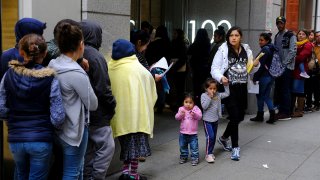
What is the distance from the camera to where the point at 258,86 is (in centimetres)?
900

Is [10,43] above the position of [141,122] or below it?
above

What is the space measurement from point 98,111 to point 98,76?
361 mm

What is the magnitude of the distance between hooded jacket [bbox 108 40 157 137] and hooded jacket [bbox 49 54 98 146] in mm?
1145

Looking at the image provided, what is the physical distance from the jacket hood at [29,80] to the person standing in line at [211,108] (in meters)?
3.02

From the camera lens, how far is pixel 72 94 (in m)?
3.76

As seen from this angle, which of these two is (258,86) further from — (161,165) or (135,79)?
(135,79)

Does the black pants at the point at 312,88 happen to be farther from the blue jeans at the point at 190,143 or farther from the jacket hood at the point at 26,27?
the jacket hood at the point at 26,27

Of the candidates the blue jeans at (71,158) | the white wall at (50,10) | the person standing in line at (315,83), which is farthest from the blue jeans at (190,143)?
the person standing in line at (315,83)

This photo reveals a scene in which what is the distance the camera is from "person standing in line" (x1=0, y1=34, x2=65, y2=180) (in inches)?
139

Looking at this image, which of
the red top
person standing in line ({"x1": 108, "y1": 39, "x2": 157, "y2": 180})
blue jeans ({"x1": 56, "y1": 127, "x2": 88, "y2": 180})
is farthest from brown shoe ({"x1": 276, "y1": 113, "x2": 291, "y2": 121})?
blue jeans ({"x1": 56, "y1": 127, "x2": 88, "y2": 180})

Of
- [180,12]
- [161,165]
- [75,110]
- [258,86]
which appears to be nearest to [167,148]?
[161,165]

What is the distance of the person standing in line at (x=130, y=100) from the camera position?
16.2ft

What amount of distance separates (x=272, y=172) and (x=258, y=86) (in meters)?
3.24

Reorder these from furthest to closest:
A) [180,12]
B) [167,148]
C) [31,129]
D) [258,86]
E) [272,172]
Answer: [180,12] < [258,86] < [167,148] < [272,172] < [31,129]
